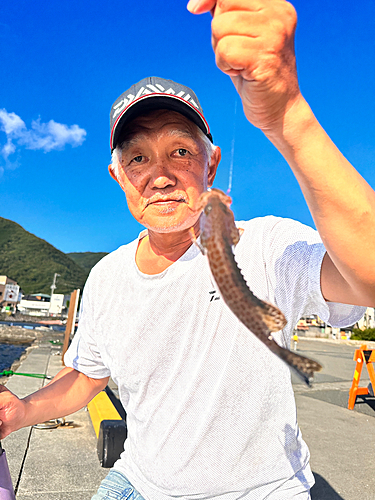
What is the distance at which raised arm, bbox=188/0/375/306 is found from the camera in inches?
53.9

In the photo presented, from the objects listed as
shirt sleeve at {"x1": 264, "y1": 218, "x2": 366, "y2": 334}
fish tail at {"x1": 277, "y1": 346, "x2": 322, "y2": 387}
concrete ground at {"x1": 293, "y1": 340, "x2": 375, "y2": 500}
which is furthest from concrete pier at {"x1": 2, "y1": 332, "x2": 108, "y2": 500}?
fish tail at {"x1": 277, "y1": 346, "x2": 322, "y2": 387}

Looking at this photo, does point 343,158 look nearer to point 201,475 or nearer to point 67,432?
point 201,475

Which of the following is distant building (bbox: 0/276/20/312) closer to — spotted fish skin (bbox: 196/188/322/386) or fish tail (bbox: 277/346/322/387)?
spotted fish skin (bbox: 196/188/322/386)

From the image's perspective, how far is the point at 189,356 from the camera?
2590 mm

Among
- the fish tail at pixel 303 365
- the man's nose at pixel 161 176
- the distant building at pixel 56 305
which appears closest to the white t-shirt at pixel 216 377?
the man's nose at pixel 161 176

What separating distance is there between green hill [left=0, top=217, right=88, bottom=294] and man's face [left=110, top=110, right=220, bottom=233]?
144884 millimetres

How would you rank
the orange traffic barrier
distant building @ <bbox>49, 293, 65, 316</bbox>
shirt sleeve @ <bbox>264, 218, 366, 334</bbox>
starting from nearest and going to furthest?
1. shirt sleeve @ <bbox>264, 218, 366, 334</bbox>
2. the orange traffic barrier
3. distant building @ <bbox>49, 293, 65, 316</bbox>

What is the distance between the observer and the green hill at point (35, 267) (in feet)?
504

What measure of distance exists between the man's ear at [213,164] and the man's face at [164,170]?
0.38ft

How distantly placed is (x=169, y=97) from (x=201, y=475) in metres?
2.72

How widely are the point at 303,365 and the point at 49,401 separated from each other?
2.64 metres

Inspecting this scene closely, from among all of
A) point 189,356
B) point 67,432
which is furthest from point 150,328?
point 67,432

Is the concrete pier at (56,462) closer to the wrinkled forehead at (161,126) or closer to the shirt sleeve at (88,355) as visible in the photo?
the shirt sleeve at (88,355)

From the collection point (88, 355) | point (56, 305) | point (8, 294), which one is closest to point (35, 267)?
point (8, 294)
